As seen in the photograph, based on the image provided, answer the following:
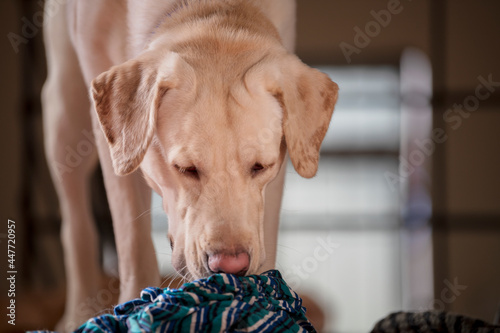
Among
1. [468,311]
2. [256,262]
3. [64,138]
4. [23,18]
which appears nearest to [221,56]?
[256,262]

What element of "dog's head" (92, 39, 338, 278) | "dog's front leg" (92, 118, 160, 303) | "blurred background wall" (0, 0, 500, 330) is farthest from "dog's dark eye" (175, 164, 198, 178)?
"blurred background wall" (0, 0, 500, 330)

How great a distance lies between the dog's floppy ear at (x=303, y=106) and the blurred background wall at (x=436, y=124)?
2375 mm

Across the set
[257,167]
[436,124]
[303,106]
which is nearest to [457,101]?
[436,124]

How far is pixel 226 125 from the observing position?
95 cm

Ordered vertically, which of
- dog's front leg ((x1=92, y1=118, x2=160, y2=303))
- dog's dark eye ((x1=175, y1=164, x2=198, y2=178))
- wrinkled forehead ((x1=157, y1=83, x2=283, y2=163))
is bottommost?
dog's front leg ((x1=92, y1=118, x2=160, y2=303))

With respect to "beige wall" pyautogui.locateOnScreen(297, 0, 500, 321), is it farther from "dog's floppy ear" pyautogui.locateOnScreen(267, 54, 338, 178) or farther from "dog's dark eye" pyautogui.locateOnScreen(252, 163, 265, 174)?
"dog's dark eye" pyautogui.locateOnScreen(252, 163, 265, 174)

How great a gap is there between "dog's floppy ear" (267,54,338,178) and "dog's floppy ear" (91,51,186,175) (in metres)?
0.19

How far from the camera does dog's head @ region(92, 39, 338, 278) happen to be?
919 millimetres

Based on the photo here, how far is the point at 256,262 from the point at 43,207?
2777 millimetres

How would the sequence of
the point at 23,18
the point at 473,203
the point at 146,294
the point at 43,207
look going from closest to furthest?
the point at 146,294
the point at 23,18
the point at 43,207
the point at 473,203

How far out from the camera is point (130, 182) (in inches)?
50.2

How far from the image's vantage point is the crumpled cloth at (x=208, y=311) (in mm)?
658

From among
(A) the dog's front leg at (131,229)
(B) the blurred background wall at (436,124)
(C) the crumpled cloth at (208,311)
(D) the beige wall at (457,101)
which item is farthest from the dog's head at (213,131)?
(D) the beige wall at (457,101)

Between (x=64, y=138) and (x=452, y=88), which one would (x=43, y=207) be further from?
(x=452, y=88)
